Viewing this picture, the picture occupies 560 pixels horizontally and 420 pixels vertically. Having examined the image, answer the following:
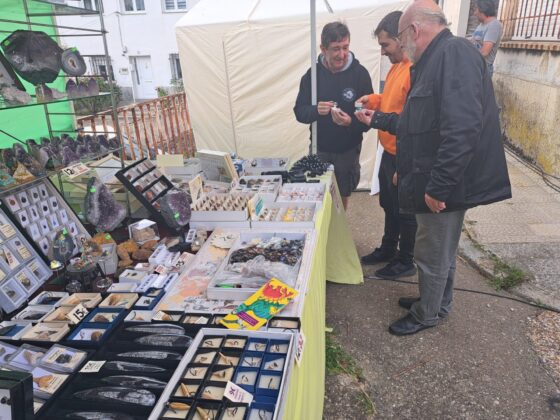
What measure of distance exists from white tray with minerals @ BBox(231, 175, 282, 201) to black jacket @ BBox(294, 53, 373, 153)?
2.42ft

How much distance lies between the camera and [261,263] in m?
1.71

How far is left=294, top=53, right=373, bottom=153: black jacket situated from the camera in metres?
3.26

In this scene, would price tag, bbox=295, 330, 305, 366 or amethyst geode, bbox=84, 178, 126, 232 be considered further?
amethyst geode, bbox=84, 178, 126, 232

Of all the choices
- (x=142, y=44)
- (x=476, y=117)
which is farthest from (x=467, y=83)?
(x=142, y=44)

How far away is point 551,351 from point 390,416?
1.21 meters

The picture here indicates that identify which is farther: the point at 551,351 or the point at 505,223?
the point at 505,223

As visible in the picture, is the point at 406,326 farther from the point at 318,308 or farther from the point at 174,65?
the point at 174,65

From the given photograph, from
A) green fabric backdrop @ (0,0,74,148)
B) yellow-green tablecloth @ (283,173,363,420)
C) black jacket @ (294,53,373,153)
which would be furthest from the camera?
black jacket @ (294,53,373,153)

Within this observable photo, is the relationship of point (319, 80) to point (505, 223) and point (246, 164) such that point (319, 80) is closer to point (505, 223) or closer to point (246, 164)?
point (246, 164)

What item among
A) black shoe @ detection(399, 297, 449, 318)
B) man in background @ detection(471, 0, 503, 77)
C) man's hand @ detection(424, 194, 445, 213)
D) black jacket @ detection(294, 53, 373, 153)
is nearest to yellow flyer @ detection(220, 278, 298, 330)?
man's hand @ detection(424, 194, 445, 213)

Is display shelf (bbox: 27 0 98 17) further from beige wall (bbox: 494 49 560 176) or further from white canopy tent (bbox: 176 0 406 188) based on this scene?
beige wall (bbox: 494 49 560 176)

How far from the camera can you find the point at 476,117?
6.07 feet

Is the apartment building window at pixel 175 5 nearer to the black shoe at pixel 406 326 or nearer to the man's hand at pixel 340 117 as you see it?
the man's hand at pixel 340 117

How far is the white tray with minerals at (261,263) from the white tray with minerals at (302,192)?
478 mm
